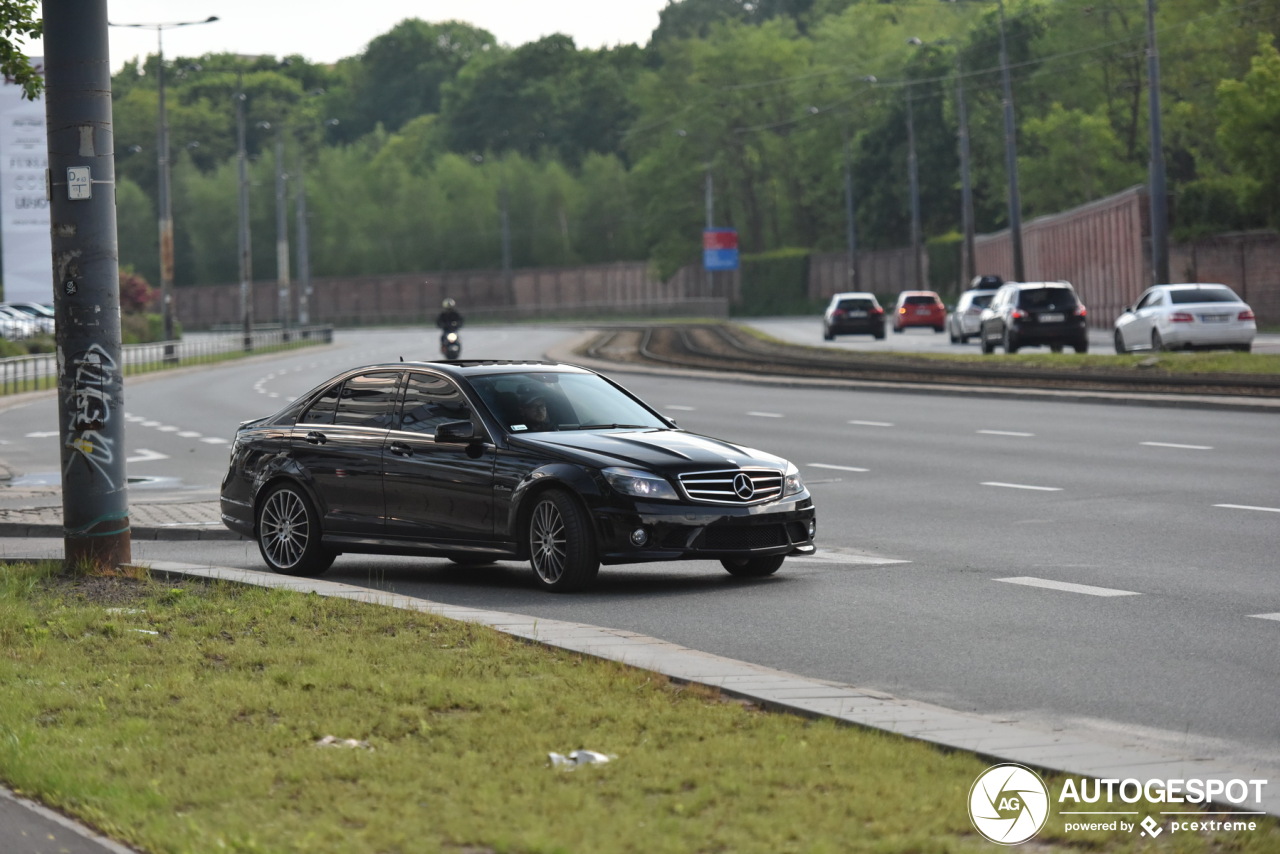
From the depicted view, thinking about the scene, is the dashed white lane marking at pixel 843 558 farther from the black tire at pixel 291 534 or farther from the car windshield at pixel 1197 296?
the car windshield at pixel 1197 296

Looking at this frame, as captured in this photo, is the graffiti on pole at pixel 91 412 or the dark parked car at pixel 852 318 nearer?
the graffiti on pole at pixel 91 412

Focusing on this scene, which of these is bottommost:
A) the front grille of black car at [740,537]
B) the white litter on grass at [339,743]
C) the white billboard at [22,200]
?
the white litter on grass at [339,743]

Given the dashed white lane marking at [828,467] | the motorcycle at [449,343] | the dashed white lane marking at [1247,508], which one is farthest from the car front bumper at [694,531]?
the motorcycle at [449,343]

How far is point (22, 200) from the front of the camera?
50.3m

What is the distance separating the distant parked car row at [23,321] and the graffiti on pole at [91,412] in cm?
4732

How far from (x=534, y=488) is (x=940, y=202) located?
329 feet

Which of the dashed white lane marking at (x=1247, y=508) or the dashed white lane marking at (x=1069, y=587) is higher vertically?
the dashed white lane marking at (x=1247, y=508)

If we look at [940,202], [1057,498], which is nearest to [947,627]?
[1057,498]

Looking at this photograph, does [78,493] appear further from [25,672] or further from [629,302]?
[629,302]

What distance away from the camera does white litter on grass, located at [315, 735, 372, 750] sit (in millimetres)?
6605

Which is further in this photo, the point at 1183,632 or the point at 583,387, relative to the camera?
the point at 583,387

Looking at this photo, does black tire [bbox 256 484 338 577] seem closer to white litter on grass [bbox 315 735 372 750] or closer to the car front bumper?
the car front bumper

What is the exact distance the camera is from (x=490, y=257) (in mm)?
139500

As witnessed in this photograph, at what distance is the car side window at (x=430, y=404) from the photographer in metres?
12.4
